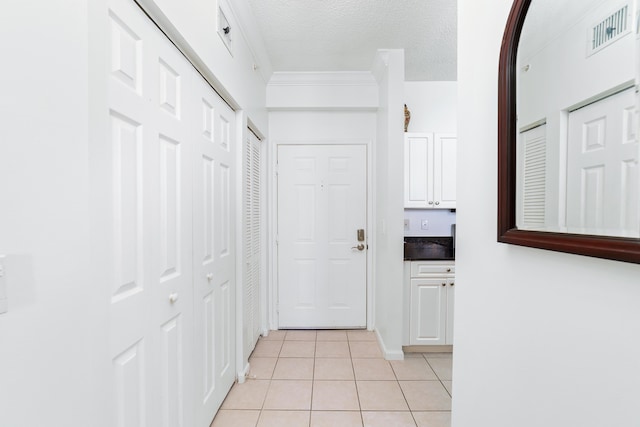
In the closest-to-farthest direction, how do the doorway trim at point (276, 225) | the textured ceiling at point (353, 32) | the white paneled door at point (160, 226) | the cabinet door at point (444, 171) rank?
the white paneled door at point (160, 226) → the textured ceiling at point (353, 32) → the cabinet door at point (444, 171) → the doorway trim at point (276, 225)

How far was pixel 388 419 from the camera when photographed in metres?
1.71

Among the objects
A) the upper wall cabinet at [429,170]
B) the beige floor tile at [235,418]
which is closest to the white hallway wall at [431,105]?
the upper wall cabinet at [429,170]

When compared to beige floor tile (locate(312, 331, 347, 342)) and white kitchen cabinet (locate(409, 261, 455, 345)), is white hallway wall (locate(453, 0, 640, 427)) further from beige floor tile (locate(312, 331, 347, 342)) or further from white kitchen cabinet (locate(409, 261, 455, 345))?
beige floor tile (locate(312, 331, 347, 342))

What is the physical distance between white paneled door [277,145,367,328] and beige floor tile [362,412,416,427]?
1.30 metres

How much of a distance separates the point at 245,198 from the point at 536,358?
1.90 metres

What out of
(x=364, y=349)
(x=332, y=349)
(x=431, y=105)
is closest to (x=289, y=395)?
(x=332, y=349)

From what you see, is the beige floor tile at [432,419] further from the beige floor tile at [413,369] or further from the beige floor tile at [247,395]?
the beige floor tile at [247,395]

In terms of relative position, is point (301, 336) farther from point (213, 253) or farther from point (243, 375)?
point (213, 253)

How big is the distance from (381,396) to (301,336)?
1.15m

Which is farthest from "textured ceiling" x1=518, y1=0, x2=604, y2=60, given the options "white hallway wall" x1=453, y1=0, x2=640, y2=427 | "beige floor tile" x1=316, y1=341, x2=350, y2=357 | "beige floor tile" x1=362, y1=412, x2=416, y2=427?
"beige floor tile" x1=316, y1=341, x2=350, y2=357

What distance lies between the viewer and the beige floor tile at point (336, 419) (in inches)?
65.7

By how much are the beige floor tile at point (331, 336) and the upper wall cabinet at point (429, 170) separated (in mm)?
1499

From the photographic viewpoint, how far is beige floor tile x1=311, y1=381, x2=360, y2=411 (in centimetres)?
182

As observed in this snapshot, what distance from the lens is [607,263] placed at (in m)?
0.54
